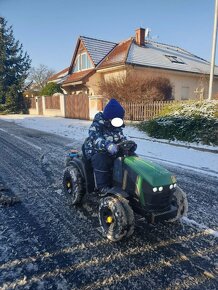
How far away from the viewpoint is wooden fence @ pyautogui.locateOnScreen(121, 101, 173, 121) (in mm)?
13170

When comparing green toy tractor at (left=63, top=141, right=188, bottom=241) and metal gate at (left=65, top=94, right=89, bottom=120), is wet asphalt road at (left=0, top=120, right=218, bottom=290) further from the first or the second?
metal gate at (left=65, top=94, right=89, bottom=120)

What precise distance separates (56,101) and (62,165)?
1959cm

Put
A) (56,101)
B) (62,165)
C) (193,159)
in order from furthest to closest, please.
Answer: (56,101)
(193,159)
(62,165)

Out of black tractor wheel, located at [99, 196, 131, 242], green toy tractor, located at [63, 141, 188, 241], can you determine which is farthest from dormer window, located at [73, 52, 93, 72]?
black tractor wheel, located at [99, 196, 131, 242]

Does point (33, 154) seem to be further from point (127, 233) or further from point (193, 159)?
point (127, 233)

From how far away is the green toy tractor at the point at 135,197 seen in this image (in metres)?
2.66

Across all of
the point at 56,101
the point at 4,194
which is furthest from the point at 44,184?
the point at 56,101

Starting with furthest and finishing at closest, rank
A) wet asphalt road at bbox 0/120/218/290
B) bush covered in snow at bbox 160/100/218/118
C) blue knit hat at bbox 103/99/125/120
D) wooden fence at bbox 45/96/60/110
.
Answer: wooden fence at bbox 45/96/60/110 → bush covered in snow at bbox 160/100/218/118 → blue knit hat at bbox 103/99/125/120 → wet asphalt road at bbox 0/120/218/290

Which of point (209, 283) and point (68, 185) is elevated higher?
point (68, 185)

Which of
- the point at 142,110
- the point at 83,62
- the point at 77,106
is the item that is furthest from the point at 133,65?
the point at 142,110

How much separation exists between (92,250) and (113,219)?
0.38 metres

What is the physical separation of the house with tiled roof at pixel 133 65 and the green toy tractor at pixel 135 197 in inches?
732

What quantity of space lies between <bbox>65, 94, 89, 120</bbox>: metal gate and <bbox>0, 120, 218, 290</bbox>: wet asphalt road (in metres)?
15.7

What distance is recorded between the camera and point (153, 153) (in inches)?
303
